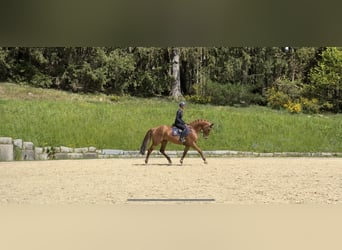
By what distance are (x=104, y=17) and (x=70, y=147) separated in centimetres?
1363

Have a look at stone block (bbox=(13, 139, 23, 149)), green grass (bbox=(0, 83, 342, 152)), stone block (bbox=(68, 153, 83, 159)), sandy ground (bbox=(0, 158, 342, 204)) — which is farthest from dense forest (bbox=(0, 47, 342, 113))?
sandy ground (bbox=(0, 158, 342, 204))

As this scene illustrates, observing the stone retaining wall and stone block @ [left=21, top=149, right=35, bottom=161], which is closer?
the stone retaining wall

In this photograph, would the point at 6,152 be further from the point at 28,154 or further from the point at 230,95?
the point at 230,95

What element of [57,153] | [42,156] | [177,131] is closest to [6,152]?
[42,156]

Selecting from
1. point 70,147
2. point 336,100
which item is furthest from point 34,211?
point 336,100

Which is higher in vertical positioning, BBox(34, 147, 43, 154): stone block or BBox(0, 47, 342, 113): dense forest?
BBox(0, 47, 342, 113): dense forest

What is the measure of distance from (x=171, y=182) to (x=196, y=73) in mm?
10063

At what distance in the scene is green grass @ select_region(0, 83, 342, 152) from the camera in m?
15.3

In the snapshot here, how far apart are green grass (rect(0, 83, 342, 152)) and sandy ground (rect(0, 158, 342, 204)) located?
111 cm

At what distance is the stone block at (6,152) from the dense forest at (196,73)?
143 inches

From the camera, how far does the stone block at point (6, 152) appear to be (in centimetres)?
1455

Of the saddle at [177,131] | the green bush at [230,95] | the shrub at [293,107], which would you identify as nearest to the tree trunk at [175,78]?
the green bush at [230,95]

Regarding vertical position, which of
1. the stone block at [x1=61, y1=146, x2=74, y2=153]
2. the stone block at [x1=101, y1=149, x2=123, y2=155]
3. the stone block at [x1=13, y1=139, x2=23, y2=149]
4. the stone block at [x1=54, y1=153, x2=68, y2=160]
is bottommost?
the stone block at [x1=54, y1=153, x2=68, y2=160]

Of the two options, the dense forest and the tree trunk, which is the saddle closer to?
the dense forest
